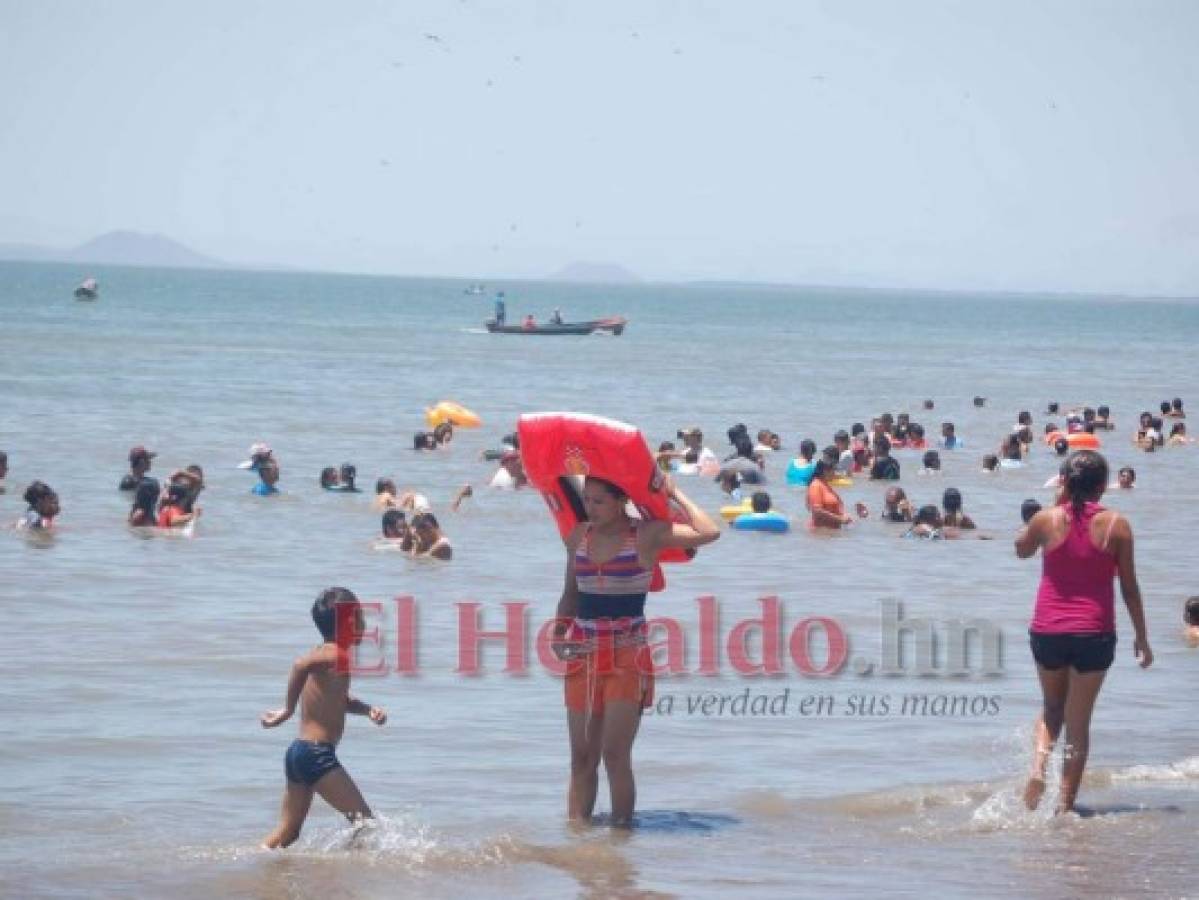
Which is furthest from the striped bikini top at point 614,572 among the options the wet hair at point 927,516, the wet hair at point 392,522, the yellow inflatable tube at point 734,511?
the yellow inflatable tube at point 734,511

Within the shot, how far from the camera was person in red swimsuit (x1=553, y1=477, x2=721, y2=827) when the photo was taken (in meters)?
6.97

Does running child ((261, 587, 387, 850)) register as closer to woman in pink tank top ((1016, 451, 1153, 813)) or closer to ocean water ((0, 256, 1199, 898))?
ocean water ((0, 256, 1199, 898))

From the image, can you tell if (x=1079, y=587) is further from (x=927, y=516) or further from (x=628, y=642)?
(x=927, y=516)

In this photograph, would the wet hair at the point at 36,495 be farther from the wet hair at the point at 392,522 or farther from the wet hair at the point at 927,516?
the wet hair at the point at 927,516

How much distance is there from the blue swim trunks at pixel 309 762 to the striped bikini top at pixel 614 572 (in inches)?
44.5

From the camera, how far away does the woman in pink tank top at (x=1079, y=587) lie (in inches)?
286

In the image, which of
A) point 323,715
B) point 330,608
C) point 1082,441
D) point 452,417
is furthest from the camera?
point 452,417

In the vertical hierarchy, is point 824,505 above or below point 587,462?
below

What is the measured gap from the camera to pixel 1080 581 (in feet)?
23.9

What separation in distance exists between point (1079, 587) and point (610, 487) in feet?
6.26

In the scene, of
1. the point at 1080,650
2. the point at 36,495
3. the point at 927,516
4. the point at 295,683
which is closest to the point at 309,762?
the point at 295,683

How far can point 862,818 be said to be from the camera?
795cm

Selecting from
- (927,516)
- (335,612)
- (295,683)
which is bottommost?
(927,516)

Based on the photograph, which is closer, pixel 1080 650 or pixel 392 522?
pixel 1080 650
